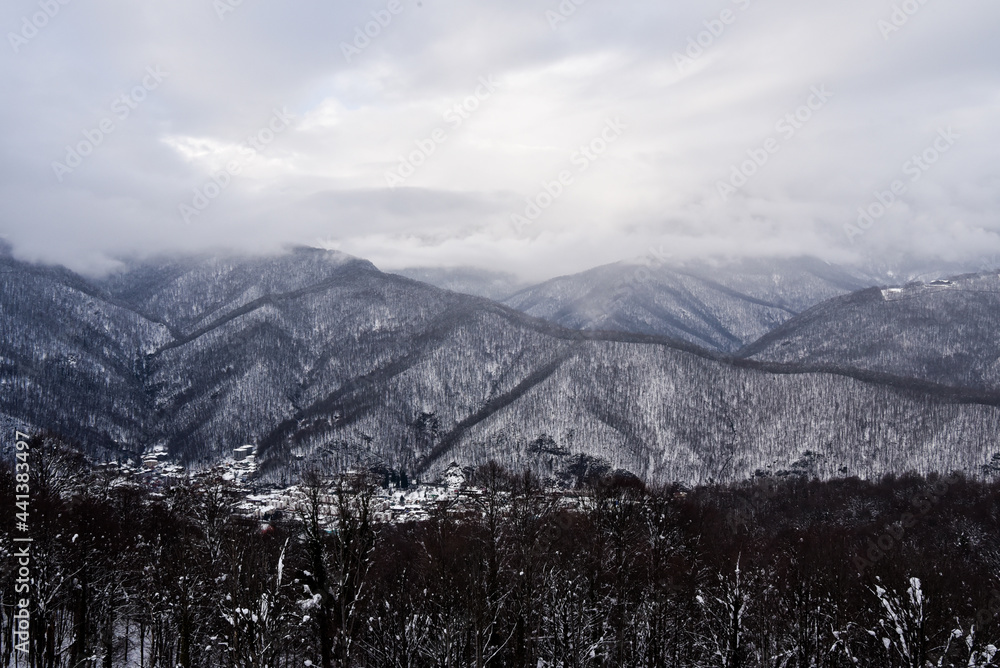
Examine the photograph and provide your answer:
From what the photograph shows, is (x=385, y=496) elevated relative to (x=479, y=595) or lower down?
lower down

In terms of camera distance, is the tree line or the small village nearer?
the tree line

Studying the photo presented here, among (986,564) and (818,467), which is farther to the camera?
(818,467)

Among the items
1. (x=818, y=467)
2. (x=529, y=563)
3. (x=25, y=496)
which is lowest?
(x=818, y=467)

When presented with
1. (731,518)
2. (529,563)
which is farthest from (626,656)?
(731,518)

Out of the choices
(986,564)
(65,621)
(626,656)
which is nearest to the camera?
(626,656)

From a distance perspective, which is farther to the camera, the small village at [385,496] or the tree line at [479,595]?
the small village at [385,496]

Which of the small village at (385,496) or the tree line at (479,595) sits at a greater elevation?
the tree line at (479,595)

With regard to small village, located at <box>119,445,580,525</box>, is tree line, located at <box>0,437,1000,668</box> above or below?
above

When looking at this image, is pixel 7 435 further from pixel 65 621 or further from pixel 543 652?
pixel 543 652
